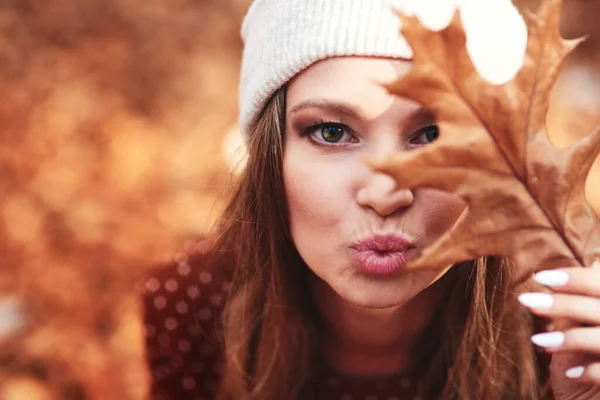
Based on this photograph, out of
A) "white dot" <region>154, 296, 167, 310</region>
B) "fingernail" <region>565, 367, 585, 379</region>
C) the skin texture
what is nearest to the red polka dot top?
"white dot" <region>154, 296, 167, 310</region>

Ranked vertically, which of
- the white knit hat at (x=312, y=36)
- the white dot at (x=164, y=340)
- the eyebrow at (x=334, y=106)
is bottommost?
the white dot at (x=164, y=340)

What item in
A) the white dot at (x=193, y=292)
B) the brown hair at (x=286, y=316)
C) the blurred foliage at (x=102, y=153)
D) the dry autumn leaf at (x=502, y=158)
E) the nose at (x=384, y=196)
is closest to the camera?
the dry autumn leaf at (x=502, y=158)

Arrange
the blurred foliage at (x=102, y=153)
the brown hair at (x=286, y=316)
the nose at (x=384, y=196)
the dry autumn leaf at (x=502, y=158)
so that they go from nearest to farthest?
the dry autumn leaf at (x=502, y=158) → the nose at (x=384, y=196) → the brown hair at (x=286, y=316) → the blurred foliage at (x=102, y=153)

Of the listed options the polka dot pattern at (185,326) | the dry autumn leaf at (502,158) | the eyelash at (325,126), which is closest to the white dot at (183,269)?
the polka dot pattern at (185,326)

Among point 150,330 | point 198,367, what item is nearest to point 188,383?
point 198,367

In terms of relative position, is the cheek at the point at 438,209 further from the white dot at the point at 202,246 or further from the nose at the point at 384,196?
the white dot at the point at 202,246

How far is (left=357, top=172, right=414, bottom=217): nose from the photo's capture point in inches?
32.5

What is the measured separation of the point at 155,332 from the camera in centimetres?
137

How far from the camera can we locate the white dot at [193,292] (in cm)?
134

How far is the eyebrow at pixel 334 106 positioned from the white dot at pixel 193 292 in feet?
1.91

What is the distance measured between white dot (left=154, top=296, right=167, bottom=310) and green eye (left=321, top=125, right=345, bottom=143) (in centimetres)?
62

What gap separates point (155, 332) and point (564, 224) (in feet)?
3.12

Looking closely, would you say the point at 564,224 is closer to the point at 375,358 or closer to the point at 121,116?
the point at 375,358

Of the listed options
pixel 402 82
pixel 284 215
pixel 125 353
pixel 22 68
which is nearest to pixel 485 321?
pixel 284 215
